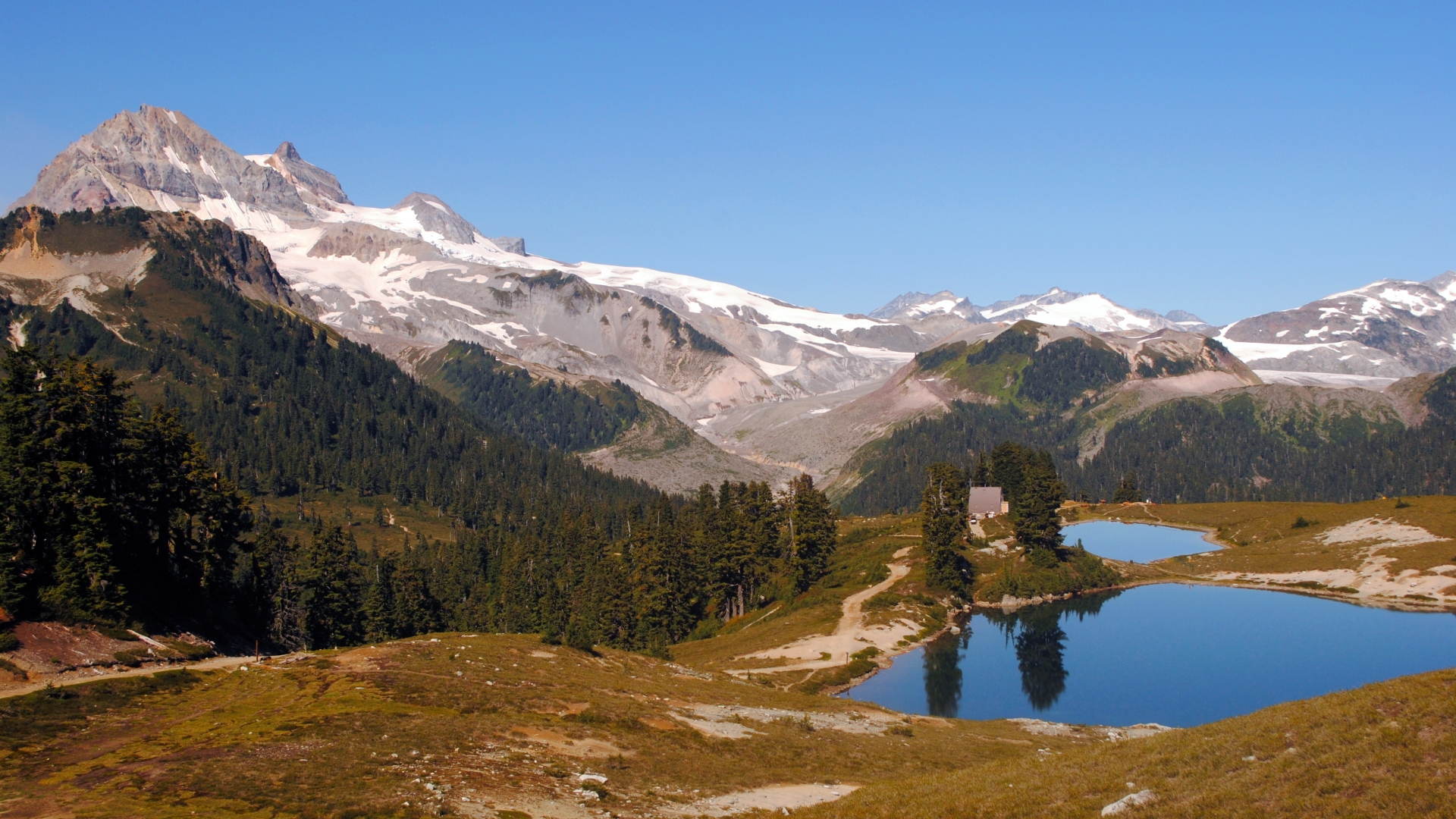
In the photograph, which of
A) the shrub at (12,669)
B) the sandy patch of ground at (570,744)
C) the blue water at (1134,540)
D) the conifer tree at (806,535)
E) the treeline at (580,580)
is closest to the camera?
the sandy patch of ground at (570,744)

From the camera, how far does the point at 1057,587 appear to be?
420 ft

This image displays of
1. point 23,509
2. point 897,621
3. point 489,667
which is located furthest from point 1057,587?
point 23,509

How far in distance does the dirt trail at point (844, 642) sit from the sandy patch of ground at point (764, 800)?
44.9 metres

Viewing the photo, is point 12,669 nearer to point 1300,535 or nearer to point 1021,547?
point 1021,547

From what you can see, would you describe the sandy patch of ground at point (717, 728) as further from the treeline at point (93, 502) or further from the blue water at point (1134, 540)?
the blue water at point (1134, 540)

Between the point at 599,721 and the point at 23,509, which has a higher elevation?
the point at 23,509

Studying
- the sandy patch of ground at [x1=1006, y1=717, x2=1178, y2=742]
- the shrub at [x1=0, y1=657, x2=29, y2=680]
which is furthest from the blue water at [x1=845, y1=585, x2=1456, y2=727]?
the shrub at [x1=0, y1=657, x2=29, y2=680]

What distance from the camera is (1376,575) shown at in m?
123

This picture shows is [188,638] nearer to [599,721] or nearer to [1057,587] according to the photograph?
[599,721]

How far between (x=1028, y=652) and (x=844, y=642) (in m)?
20.8

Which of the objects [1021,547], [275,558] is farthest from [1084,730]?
[1021,547]

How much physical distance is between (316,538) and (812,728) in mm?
54195

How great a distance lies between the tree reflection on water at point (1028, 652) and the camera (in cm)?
8569

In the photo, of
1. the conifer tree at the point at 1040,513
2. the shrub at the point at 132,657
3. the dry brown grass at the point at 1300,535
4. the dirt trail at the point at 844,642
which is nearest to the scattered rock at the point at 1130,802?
the shrub at the point at 132,657
